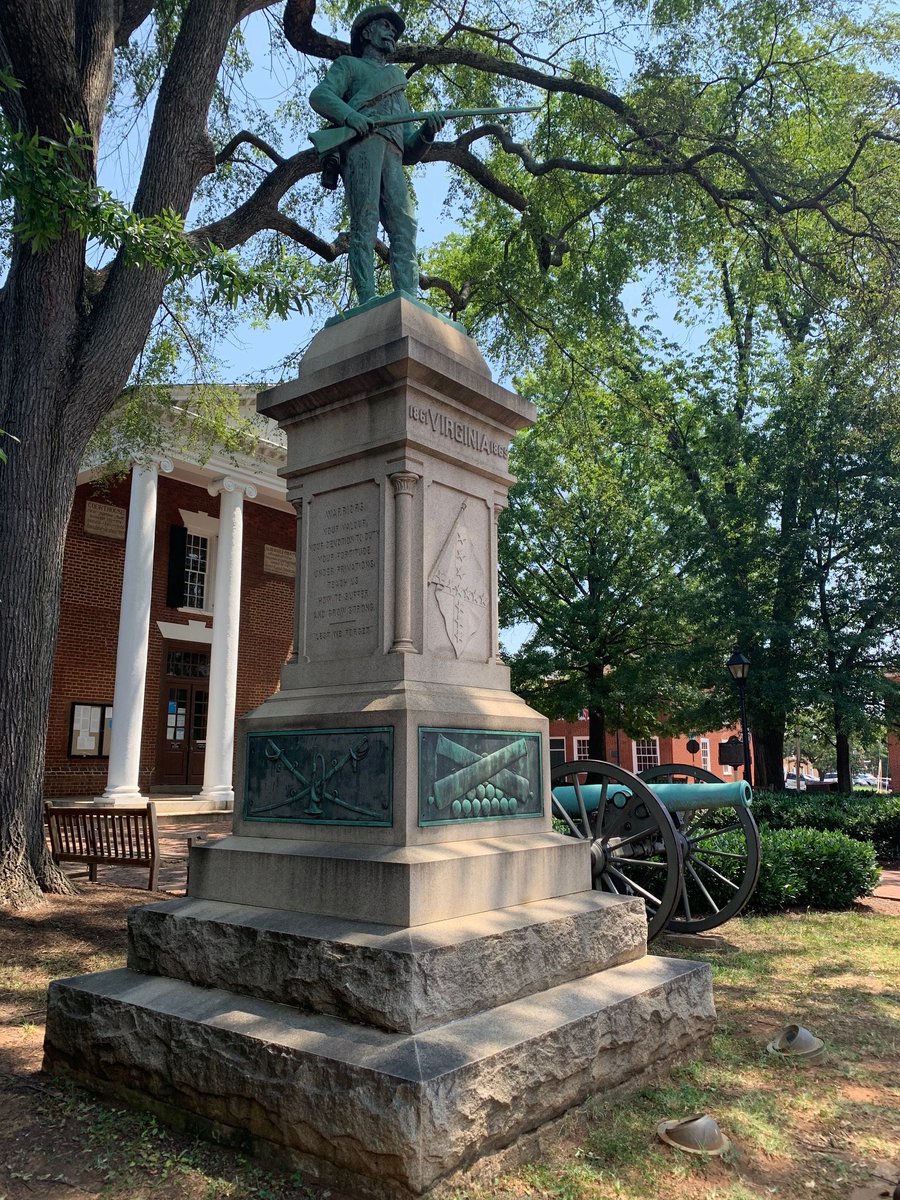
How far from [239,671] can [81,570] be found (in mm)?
4994

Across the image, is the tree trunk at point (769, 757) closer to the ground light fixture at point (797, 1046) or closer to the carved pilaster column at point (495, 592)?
the ground light fixture at point (797, 1046)

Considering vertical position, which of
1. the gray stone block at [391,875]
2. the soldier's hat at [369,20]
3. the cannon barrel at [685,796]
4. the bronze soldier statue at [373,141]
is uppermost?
the soldier's hat at [369,20]

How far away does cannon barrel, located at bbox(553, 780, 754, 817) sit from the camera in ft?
24.6

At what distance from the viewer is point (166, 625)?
70.6 feet

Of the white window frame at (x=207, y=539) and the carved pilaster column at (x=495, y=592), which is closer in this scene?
the carved pilaster column at (x=495, y=592)

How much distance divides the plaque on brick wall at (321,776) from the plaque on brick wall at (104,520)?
1670 centimetres

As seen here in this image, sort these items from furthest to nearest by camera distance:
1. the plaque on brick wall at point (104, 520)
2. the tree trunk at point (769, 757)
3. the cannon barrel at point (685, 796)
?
1. the plaque on brick wall at point (104, 520)
2. the tree trunk at point (769, 757)
3. the cannon barrel at point (685, 796)

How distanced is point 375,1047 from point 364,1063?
132 millimetres

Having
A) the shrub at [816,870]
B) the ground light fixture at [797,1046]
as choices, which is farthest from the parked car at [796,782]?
the ground light fixture at [797,1046]

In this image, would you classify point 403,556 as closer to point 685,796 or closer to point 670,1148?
point 670,1148

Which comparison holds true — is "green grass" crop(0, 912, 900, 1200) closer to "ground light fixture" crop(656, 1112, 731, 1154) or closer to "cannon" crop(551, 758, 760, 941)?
"ground light fixture" crop(656, 1112, 731, 1154)

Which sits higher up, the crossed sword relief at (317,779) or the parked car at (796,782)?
the crossed sword relief at (317,779)

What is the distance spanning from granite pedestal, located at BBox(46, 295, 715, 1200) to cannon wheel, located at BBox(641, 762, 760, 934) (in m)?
2.84

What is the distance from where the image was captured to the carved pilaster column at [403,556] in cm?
443
